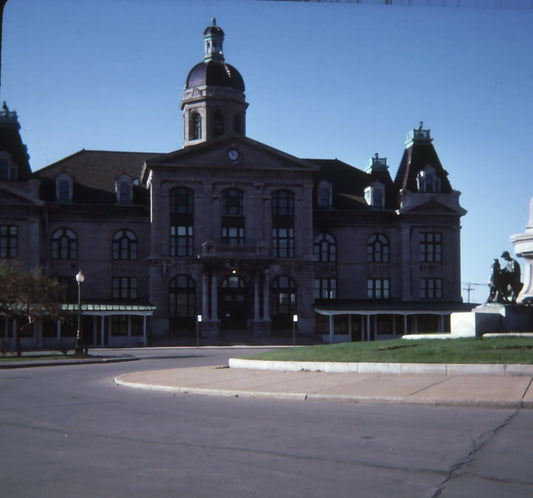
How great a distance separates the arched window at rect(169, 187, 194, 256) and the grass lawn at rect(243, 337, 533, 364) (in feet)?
123

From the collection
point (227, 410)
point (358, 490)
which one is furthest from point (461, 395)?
point (358, 490)

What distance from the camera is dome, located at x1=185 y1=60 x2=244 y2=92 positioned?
7212cm

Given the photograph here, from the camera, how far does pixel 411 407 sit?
14336 millimetres

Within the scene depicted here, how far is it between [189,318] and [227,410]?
158 feet

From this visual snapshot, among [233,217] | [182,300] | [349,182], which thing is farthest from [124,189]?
[349,182]

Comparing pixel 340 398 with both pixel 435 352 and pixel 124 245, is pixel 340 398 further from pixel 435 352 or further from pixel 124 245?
pixel 124 245

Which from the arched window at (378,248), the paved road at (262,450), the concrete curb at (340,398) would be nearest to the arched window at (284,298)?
the arched window at (378,248)

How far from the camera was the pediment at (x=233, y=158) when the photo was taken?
62188mm

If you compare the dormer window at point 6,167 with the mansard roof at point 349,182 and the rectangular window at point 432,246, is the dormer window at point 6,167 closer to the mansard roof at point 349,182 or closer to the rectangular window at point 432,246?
the mansard roof at point 349,182

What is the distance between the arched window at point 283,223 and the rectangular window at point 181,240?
7124mm

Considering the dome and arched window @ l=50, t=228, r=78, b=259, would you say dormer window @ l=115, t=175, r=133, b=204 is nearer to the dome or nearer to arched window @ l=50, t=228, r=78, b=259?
arched window @ l=50, t=228, r=78, b=259

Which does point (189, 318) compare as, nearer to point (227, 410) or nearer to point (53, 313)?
point (53, 313)

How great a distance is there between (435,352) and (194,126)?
54.6 m

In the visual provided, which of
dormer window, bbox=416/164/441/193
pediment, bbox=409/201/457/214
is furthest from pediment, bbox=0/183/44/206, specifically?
dormer window, bbox=416/164/441/193
